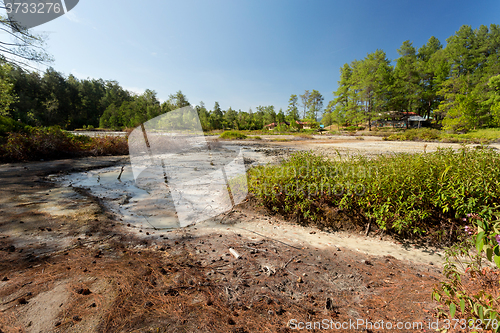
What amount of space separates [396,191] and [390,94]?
47.4 metres

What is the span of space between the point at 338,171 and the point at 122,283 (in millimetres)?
4014

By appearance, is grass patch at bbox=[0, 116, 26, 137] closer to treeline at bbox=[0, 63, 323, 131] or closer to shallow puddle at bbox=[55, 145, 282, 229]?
shallow puddle at bbox=[55, 145, 282, 229]

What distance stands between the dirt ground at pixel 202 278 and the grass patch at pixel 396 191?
0.41 metres

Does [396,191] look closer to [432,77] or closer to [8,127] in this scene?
[8,127]

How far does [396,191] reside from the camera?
10.6 ft

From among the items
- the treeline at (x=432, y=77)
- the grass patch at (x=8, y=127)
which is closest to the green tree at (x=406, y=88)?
the treeline at (x=432, y=77)

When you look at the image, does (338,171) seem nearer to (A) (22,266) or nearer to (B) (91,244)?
(B) (91,244)

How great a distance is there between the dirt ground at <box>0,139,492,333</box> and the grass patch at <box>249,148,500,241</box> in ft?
1.34

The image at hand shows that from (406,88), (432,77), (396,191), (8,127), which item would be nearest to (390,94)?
(406,88)

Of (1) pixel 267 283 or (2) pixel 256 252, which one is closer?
(1) pixel 267 283

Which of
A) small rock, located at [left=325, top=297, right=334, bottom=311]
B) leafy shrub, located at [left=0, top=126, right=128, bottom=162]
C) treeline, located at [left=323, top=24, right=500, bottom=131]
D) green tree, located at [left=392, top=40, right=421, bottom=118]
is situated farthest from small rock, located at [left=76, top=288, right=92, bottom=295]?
green tree, located at [left=392, top=40, right=421, bottom=118]

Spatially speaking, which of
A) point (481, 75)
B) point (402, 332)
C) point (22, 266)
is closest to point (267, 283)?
point (402, 332)

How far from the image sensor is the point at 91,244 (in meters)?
2.72

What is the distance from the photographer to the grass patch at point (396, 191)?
2818mm
